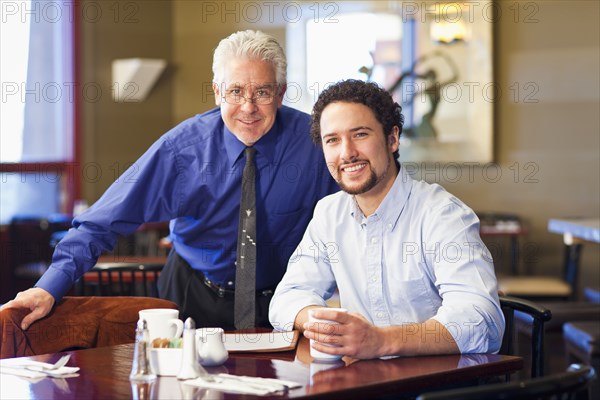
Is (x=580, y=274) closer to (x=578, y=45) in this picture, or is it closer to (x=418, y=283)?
(x=578, y=45)

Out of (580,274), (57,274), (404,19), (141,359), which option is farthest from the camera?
(404,19)

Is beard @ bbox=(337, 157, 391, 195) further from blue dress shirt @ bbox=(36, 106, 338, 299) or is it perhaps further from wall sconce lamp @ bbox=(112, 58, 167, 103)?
wall sconce lamp @ bbox=(112, 58, 167, 103)

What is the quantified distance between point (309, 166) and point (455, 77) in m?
4.07

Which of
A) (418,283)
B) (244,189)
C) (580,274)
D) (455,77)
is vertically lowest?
(580,274)

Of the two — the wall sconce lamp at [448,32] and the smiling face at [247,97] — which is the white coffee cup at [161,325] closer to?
the smiling face at [247,97]

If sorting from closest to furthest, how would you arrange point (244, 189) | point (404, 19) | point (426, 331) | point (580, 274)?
point (426, 331) < point (244, 189) < point (580, 274) < point (404, 19)

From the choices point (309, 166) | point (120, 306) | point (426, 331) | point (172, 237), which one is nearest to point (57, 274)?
point (120, 306)

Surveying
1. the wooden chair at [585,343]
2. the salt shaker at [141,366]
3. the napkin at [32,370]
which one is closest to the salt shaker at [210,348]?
the salt shaker at [141,366]

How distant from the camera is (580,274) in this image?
648 centimetres

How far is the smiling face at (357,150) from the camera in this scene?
7.75ft

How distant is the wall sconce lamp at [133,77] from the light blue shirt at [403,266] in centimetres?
478

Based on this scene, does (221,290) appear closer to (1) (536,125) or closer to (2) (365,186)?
(2) (365,186)

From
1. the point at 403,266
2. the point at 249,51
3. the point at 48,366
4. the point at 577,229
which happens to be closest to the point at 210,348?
the point at 48,366

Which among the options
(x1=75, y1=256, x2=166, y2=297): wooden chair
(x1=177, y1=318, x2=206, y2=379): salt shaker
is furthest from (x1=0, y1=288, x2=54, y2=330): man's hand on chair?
(x1=177, y1=318, x2=206, y2=379): salt shaker
